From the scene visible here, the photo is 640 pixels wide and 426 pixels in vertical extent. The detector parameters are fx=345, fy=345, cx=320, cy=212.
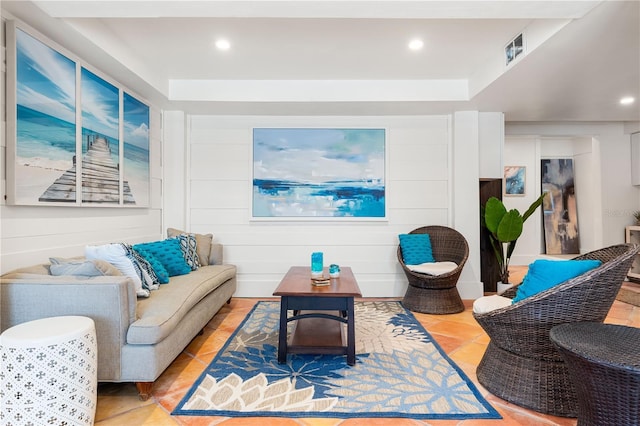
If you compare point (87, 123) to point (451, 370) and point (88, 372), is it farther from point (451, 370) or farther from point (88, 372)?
point (451, 370)

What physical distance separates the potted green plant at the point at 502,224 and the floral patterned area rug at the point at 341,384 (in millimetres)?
1862

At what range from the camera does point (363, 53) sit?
131 inches

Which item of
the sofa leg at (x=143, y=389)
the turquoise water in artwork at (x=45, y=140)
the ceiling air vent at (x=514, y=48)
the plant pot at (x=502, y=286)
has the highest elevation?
the ceiling air vent at (x=514, y=48)

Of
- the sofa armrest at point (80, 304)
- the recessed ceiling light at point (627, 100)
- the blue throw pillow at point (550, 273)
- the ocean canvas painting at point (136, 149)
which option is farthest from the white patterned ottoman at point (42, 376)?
the recessed ceiling light at point (627, 100)

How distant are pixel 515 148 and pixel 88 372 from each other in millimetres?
7164

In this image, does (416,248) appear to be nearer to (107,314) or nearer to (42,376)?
(107,314)

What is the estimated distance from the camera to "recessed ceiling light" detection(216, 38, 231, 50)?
3090 millimetres

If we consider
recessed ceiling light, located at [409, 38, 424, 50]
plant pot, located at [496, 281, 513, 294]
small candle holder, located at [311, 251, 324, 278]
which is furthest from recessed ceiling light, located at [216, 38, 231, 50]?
plant pot, located at [496, 281, 513, 294]

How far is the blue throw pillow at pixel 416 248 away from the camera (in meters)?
4.10

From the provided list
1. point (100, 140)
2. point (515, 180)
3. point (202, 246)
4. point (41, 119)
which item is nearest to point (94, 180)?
point (100, 140)

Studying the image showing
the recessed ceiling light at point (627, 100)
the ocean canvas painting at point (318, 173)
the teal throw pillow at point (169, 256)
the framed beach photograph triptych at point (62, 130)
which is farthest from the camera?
the ocean canvas painting at point (318, 173)

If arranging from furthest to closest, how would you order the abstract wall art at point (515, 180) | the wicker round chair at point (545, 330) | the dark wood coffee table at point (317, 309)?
the abstract wall art at point (515, 180) < the dark wood coffee table at point (317, 309) < the wicker round chair at point (545, 330)

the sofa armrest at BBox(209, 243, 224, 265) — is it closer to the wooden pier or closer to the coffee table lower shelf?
the wooden pier

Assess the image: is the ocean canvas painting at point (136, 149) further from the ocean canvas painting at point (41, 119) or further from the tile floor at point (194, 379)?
the tile floor at point (194, 379)
